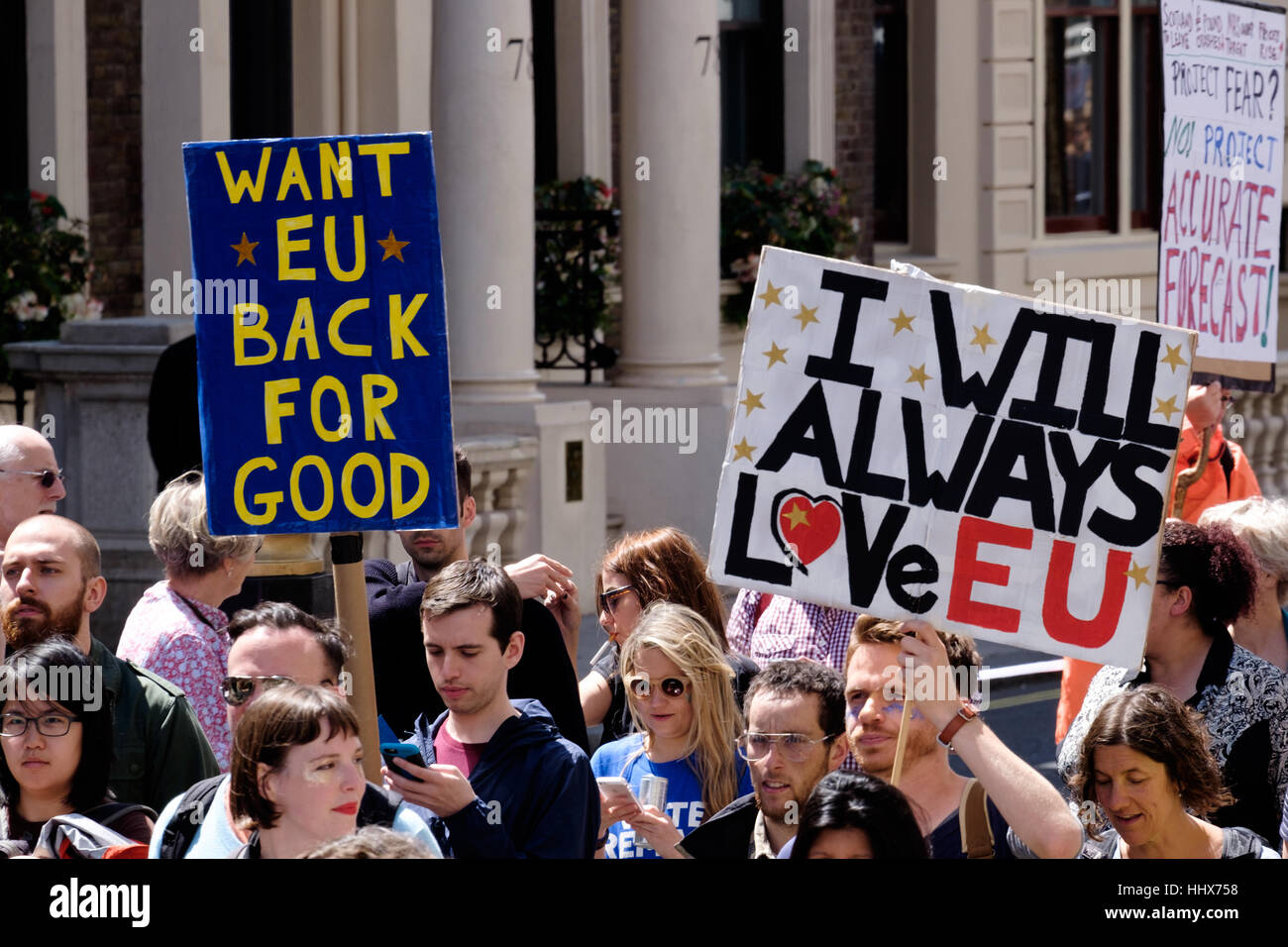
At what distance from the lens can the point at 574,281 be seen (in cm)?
1267

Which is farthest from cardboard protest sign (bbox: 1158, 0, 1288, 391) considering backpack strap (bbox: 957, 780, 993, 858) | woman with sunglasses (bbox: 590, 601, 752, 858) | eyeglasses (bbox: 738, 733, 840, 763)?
backpack strap (bbox: 957, 780, 993, 858)

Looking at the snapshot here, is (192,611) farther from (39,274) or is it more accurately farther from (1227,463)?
(39,274)

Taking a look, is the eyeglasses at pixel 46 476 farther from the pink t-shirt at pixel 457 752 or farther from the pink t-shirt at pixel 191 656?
the pink t-shirt at pixel 457 752

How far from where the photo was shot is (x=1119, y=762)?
4.04 metres

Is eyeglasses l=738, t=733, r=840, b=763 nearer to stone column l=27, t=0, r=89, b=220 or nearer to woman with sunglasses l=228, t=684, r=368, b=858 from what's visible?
woman with sunglasses l=228, t=684, r=368, b=858

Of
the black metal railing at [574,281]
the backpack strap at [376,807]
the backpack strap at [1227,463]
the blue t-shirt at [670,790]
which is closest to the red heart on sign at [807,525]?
the blue t-shirt at [670,790]

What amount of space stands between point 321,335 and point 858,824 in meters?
1.60

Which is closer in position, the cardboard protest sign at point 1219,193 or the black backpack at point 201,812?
the black backpack at point 201,812

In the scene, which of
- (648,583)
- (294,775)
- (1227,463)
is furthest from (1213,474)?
Result: (294,775)

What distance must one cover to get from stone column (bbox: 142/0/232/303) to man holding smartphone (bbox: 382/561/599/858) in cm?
698

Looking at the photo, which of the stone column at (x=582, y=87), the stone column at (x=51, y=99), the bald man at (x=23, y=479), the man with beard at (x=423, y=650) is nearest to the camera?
the man with beard at (x=423, y=650)

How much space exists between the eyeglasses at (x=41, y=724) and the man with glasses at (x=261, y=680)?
0.27 metres

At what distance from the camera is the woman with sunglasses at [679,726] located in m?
4.66
